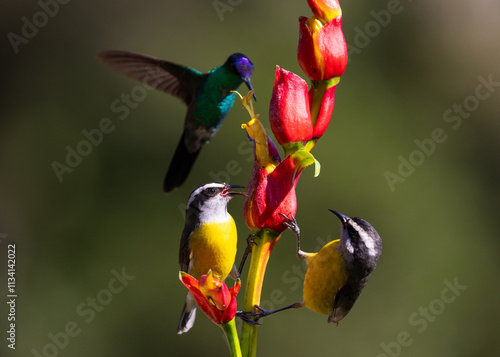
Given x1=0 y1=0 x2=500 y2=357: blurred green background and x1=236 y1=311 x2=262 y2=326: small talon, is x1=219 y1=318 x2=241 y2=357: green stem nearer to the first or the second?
x1=236 y1=311 x2=262 y2=326: small talon

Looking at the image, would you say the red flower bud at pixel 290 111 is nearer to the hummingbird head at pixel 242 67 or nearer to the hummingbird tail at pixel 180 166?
the hummingbird head at pixel 242 67

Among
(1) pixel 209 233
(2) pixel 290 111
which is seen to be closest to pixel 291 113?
(2) pixel 290 111

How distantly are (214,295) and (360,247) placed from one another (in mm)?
601

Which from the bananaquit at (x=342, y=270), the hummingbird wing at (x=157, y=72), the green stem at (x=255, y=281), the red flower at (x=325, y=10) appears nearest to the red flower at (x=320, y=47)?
the red flower at (x=325, y=10)

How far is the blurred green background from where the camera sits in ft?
12.6

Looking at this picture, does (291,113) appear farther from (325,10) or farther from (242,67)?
(242,67)

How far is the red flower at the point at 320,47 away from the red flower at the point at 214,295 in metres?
0.39

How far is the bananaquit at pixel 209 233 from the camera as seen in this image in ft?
5.33

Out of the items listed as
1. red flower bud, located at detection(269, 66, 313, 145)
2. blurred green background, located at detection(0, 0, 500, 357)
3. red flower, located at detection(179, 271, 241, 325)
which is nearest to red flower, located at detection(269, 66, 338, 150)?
red flower bud, located at detection(269, 66, 313, 145)

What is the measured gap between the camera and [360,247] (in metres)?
1.40

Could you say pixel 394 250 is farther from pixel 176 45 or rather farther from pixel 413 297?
pixel 176 45

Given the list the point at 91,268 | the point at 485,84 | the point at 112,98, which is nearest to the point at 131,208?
the point at 91,268

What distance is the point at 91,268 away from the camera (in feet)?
13.1

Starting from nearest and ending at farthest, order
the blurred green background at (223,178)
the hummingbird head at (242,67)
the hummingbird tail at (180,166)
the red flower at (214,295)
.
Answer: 1. the red flower at (214,295)
2. the hummingbird head at (242,67)
3. the hummingbird tail at (180,166)
4. the blurred green background at (223,178)
